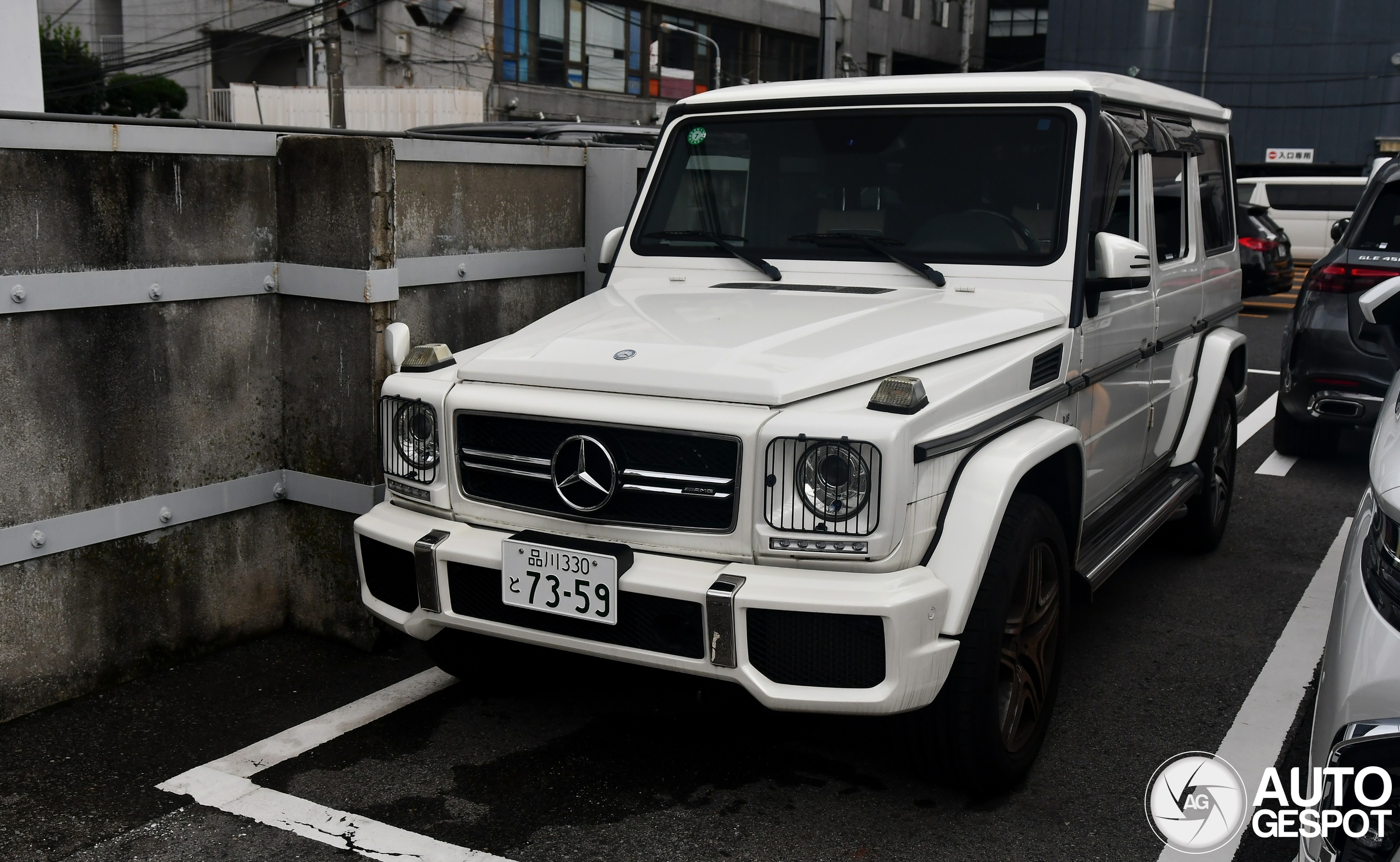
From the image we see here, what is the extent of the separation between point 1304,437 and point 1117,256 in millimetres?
4794

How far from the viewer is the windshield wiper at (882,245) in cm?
420

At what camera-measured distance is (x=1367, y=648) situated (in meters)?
2.38

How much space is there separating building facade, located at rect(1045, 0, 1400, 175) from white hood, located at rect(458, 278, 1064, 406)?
38.2 meters

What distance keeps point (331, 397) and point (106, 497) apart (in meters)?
0.81

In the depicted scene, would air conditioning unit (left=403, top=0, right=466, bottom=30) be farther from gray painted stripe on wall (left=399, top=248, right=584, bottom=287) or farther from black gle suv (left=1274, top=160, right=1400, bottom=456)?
gray painted stripe on wall (left=399, top=248, right=584, bottom=287)

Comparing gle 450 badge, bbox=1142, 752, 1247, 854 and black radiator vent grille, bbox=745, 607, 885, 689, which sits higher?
black radiator vent grille, bbox=745, 607, 885, 689

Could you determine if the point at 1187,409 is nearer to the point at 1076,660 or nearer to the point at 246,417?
the point at 1076,660

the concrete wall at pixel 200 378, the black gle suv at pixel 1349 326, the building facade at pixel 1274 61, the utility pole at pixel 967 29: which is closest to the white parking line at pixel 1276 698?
the black gle suv at pixel 1349 326

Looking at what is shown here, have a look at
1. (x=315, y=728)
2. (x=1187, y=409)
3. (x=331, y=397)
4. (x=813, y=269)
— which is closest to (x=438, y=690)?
(x=315, y=728)

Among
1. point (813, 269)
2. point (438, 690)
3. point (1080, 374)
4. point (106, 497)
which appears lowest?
Answer: point (438, 690)

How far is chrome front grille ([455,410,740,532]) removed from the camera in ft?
10.4

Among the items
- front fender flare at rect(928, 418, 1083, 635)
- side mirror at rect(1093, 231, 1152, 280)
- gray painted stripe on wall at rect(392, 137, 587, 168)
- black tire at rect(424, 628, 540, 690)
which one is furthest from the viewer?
gray painted stripe on wall at rect(392, 137, 587, 168)

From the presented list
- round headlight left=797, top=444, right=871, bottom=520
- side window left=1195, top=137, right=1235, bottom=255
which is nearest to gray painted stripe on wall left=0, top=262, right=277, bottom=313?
round headlight left=797, top=444, right=871, bottom=520

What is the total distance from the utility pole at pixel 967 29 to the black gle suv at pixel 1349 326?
1954 inches
